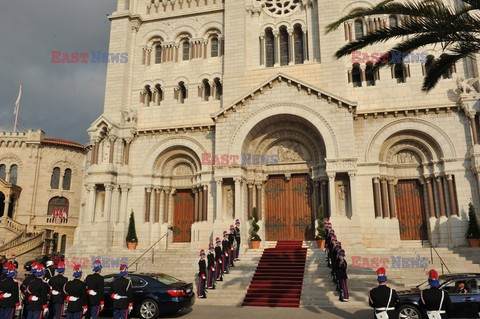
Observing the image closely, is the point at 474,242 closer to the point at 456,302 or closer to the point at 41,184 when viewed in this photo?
the point at 456,302

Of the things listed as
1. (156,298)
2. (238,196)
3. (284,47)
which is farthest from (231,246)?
(284,47)

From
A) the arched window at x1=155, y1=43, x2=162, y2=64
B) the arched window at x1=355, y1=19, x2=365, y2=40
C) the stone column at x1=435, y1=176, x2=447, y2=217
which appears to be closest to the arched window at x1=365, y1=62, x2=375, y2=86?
the arched window at x1=355, y1=19, x2=365, y2=40

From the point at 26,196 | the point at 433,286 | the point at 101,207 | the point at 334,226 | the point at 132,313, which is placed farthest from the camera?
the point at 26,196

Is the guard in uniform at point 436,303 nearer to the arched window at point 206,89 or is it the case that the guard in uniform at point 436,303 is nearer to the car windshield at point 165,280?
the car windshield at point 165,280

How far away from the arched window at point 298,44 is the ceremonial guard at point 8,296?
21.6 meters

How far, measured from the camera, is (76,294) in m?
10.4

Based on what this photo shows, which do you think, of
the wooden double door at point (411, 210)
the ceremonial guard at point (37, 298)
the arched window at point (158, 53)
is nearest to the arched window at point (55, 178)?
the arched window at point (158, 53)

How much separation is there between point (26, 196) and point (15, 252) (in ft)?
30.4

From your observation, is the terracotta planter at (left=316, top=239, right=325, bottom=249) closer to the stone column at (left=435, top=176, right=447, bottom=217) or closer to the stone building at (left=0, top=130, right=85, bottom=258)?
the stone column at (left=435, top=176, right=447, bottom=217)

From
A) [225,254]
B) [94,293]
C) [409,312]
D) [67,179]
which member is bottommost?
[409,312]

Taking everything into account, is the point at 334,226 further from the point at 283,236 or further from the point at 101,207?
the point at 101,207

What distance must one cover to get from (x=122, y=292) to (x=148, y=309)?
9.07 ft

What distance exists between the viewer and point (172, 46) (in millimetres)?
29438

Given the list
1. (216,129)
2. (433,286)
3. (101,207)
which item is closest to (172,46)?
(216,129)
